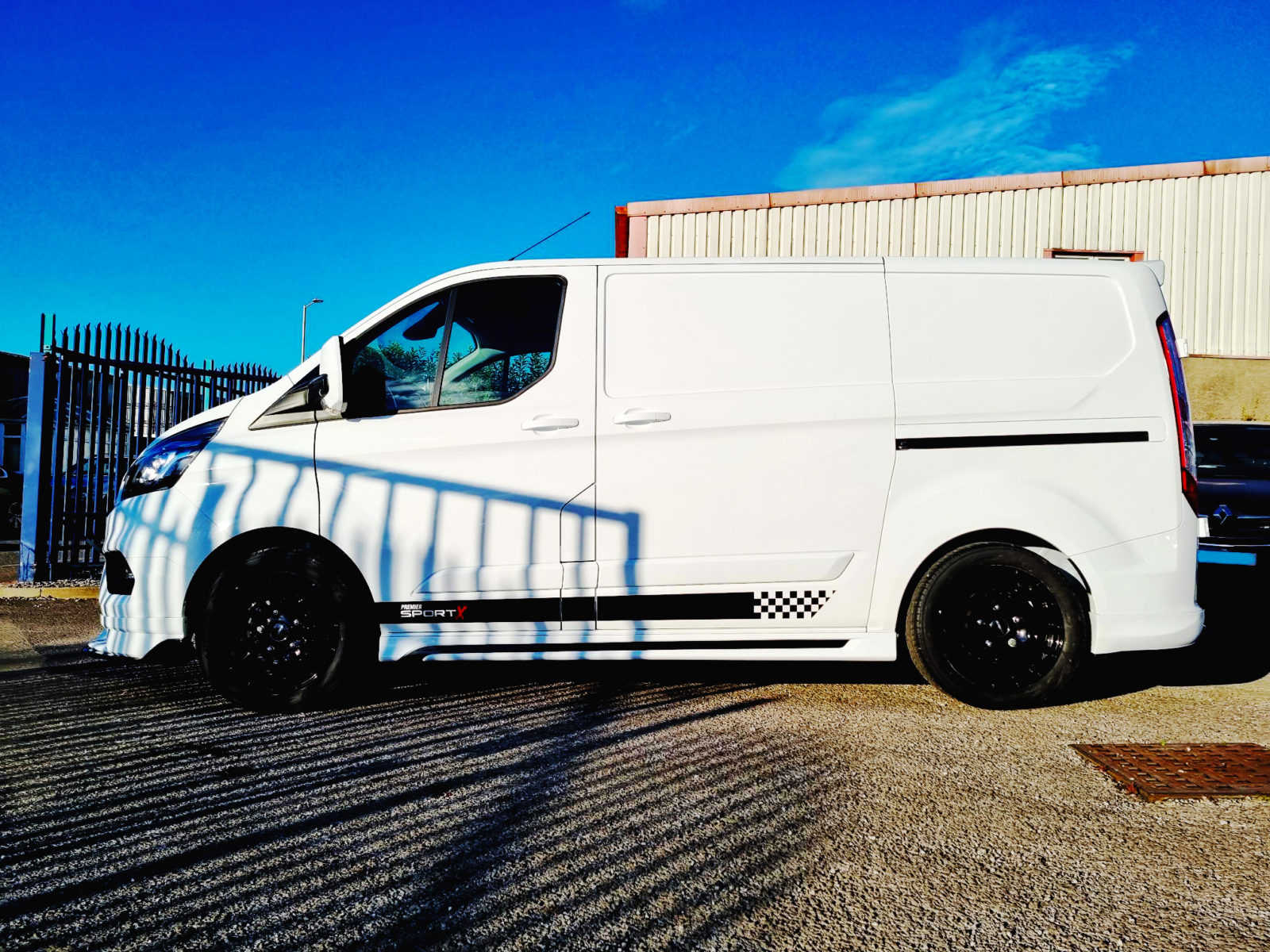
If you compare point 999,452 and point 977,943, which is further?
point 999,452

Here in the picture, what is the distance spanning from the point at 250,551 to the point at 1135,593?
13.3ft

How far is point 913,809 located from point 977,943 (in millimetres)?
898

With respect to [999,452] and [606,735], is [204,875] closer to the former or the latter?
[606,735]

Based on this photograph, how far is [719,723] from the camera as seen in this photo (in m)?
4.05

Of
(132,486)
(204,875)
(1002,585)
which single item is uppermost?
(132,486)

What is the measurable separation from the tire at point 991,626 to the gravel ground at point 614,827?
160mm

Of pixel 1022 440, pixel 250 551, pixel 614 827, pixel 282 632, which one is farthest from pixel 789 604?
pixel 250 551

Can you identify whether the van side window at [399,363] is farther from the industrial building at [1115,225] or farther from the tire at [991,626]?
the industrial building at [1115,225]

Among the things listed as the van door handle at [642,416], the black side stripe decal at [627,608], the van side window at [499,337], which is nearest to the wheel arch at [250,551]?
the black side stripe decal at [627,608]

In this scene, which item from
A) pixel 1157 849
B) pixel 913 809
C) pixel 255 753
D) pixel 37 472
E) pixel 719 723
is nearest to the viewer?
pixel 1157 849

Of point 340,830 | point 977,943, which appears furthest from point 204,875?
point 977,943

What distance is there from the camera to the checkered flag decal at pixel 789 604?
4242mm

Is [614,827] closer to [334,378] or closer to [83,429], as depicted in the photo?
[334,378]

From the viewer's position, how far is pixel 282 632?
426cm
